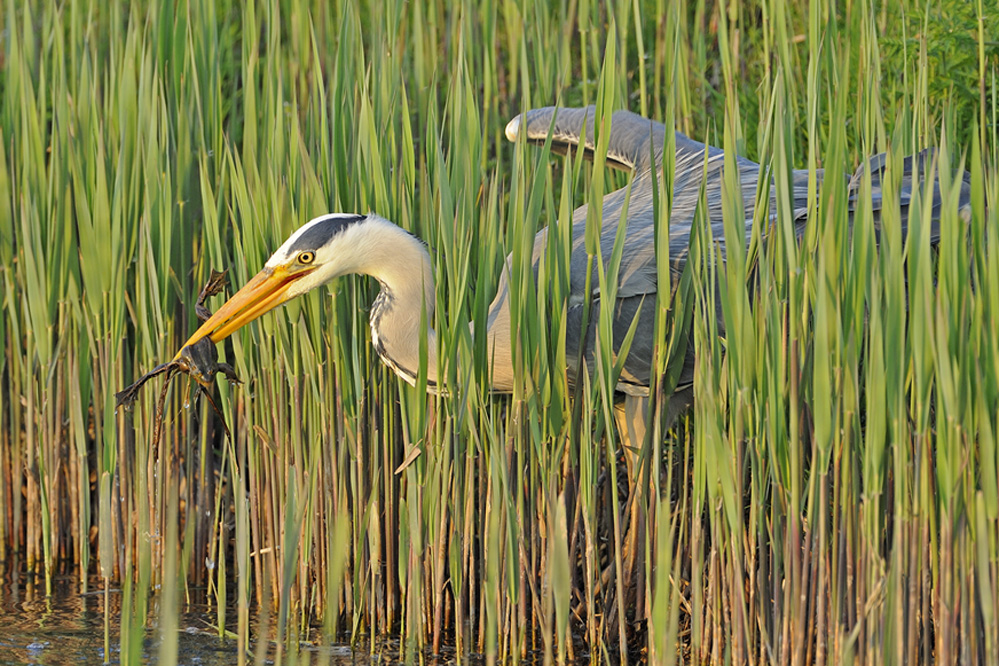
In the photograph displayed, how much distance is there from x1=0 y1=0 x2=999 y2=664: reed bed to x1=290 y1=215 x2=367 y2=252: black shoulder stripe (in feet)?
0.51

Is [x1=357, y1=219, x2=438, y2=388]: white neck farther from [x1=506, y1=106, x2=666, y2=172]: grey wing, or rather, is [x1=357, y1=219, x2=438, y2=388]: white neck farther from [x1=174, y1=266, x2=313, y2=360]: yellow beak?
[x1=506, y1=106, x2=666, y2=172]: grey wing

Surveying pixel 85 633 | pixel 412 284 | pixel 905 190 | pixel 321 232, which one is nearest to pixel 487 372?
pixel 412 284

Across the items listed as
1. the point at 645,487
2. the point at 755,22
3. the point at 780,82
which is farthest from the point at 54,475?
the point at 755,22

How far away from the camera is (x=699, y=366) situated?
6.71ft

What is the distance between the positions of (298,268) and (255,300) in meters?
0.11

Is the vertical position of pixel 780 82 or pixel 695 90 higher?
pixel 695 90

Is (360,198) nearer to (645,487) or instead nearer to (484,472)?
(484,472)

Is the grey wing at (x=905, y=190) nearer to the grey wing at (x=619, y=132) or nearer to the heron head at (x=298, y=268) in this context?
the grey wing at (x=619, y=132)

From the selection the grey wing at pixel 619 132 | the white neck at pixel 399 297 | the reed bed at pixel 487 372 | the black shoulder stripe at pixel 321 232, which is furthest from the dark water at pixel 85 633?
the grey wing at pixel 619 132

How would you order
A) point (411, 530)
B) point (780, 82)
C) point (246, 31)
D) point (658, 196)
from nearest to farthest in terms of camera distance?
point (780, 82)
point (658, 196)
point (411, 530)
point (246, 31)

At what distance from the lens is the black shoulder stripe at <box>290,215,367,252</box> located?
2334mm

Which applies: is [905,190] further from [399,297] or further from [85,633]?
[85,633]

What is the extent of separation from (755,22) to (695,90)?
0.29 m

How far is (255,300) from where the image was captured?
7.92ft
